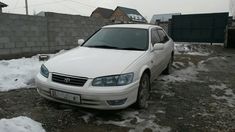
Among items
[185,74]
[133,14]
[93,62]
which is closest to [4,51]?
[93,62]

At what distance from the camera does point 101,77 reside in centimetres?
357

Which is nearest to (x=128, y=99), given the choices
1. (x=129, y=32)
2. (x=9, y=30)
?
(x=129, y=32)

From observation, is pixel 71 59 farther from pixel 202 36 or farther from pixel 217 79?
pixel 202 36

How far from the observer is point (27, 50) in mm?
8492

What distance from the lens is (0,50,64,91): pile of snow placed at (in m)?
5.38

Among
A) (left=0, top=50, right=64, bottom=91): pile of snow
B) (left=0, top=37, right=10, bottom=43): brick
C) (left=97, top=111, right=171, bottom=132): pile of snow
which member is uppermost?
(left=0, top=37, right=10, bottom=43): brick

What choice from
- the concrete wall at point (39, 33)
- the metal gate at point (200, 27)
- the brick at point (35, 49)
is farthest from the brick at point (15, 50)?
the metal gate at point (200, 27)

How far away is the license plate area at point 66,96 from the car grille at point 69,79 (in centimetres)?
16

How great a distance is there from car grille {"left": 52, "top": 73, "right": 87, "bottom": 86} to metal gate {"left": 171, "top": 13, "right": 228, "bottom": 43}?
15599 millimetres

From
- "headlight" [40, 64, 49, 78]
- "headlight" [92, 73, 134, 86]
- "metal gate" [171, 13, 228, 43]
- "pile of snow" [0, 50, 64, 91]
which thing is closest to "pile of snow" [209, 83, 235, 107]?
"headlight" [92, 73, 134, 86]

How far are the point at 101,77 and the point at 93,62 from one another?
1.49 ft

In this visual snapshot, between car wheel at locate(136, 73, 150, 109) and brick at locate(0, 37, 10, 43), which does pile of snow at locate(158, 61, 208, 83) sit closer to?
car wheel at locate(136, 73, 150, 109)

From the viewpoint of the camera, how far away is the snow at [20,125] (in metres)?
2.99

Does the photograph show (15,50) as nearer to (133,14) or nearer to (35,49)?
(35,49)
